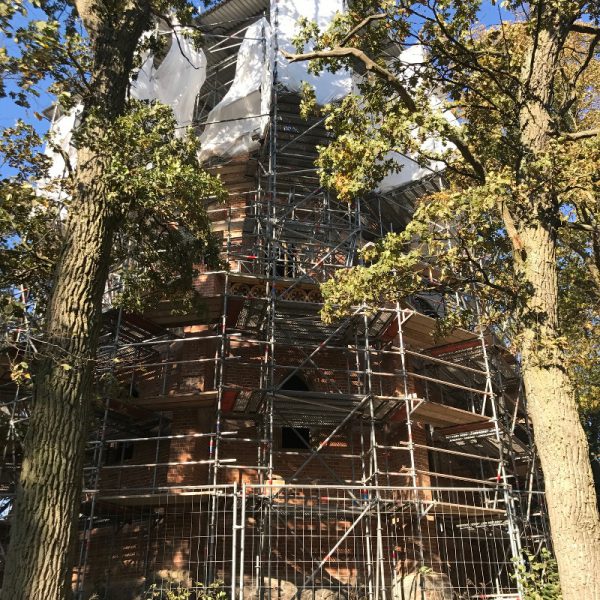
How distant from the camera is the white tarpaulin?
1433 cm

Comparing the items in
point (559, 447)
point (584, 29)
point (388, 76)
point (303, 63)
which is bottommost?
point (559, 447)

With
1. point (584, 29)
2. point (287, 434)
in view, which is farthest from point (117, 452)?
point (584, 29)

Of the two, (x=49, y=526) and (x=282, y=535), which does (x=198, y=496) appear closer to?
(x=282, y=535)

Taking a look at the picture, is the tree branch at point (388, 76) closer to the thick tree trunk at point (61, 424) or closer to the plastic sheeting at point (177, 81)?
the thick tree trunk at point (61, 424)

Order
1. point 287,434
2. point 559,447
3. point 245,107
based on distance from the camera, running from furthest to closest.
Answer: point 245,107 < point 287,434 < point 559,447

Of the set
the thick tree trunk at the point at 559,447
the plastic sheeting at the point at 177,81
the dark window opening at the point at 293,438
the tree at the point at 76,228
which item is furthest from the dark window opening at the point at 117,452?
the thick tree trunk at the point at 559,447

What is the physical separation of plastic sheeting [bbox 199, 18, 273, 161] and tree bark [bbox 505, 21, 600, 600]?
709cm

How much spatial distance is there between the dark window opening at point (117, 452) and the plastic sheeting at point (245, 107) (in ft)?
21.9

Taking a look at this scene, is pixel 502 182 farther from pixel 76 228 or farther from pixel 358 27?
pixel 76 228

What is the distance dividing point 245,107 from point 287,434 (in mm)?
7562

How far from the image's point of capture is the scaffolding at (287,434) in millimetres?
10812

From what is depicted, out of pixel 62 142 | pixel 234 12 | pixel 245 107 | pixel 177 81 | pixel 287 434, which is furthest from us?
pixel 234 12

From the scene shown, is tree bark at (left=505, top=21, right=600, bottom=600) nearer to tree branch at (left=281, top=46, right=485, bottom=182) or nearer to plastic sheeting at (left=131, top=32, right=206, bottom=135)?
tree branch at (left=281, top=46, right=485, bottom=182)

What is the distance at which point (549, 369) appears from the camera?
6527 millimetres
